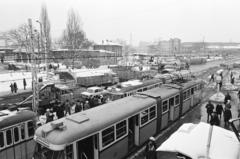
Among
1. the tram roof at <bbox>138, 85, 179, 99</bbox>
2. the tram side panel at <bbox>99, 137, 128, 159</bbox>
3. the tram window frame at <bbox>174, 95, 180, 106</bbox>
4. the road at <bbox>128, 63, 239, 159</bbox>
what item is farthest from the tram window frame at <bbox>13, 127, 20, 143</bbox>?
the tram window frame at <bbox>174, 95, 180, 106</bbox>

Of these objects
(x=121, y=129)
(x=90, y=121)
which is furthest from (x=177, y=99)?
(x=90, y=121)

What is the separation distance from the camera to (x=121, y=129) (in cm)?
827

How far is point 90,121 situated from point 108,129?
30.9 inches

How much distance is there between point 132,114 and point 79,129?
2.81 meters

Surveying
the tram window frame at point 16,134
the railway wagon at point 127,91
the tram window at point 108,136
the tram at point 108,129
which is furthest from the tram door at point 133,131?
the railway wagon at point 127,91

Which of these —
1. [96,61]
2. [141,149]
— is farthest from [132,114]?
[96,61]

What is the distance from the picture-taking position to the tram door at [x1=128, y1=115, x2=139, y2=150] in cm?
920

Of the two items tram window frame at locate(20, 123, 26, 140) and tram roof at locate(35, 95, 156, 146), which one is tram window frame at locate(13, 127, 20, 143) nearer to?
Result: tram window frame at locate(20, 123, 26, 140)

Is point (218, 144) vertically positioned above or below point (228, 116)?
above

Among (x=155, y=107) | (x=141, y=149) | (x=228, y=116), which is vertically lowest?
(x=141, y=149)

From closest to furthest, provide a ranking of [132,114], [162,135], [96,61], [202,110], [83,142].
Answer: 1. [83,142]
2. [132,114]
3. [162,135]
4. [202,110]
5. [96,61]

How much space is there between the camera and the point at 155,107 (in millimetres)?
10602

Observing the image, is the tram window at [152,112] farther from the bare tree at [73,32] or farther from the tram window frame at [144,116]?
the bare tree at [73,32]

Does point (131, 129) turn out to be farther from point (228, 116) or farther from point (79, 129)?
point (228, 116)
